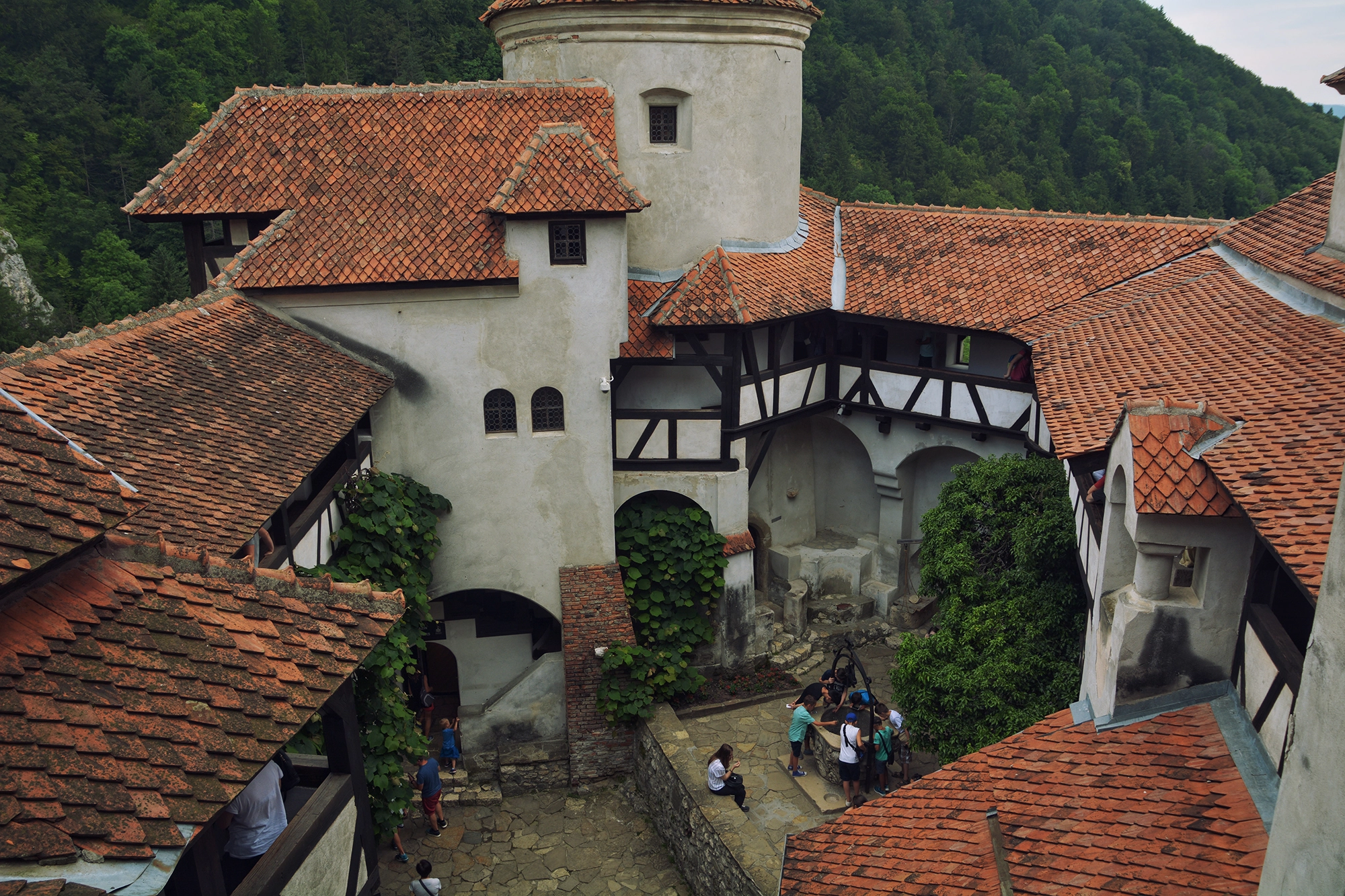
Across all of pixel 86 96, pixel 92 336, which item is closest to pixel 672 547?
pixel 92 336

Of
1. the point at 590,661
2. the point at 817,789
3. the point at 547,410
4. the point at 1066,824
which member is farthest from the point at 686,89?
the point at 1066,824

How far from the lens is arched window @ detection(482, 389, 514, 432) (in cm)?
1644

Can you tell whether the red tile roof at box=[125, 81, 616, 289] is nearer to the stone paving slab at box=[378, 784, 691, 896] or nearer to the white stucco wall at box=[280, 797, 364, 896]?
the stone paving slab at box=[378, 784, 691, 896]

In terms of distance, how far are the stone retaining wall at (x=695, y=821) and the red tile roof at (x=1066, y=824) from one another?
4.51 metres

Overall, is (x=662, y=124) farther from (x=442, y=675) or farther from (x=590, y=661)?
(x=442, y=675)

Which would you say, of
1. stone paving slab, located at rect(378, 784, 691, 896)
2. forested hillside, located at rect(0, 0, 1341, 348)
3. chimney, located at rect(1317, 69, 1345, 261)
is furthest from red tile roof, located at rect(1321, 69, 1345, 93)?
forested hillside, located at rect(0, 0, 1341, 348)

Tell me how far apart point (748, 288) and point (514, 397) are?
414cm

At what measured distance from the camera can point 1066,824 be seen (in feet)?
24.8

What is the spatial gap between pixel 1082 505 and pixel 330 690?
8.67m

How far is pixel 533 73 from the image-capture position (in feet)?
58.2

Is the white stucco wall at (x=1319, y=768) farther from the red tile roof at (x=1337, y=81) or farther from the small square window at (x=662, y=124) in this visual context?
the small square window at (x=662, y=124)

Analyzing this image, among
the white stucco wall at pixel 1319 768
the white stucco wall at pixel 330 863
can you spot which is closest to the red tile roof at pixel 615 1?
the white stucco wall at pixel 330 863

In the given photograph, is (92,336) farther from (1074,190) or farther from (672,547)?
(1074,190)

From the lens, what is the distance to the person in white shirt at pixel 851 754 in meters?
13.8
